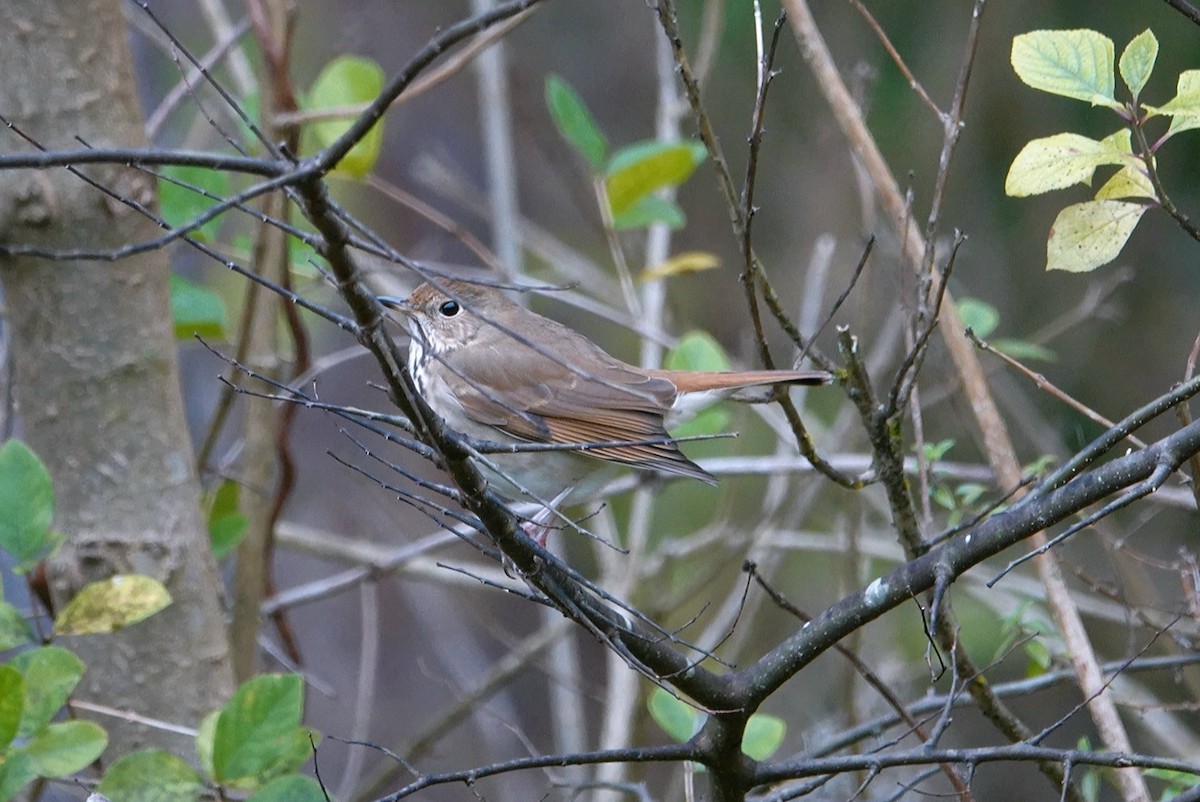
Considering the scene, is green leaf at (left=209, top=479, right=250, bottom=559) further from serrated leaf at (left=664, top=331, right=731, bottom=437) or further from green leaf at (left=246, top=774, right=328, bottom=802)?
serrated leaf at (left=664, top=331, right=731, bottom=437)

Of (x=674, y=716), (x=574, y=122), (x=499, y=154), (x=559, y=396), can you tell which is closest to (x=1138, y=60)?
(x=674, y=716)

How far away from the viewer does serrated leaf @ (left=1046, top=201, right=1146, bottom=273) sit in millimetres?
1902

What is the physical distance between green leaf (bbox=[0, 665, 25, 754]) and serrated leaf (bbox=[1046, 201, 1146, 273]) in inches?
71.8

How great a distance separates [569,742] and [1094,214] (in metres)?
3.31

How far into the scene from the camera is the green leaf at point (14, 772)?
2.10 metres

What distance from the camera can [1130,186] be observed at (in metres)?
1.92

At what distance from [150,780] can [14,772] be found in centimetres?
31

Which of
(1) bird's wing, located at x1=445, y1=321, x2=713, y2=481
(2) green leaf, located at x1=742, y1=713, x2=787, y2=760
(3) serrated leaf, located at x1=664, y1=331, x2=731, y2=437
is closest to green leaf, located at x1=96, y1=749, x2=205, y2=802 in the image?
(2) green leaf, located at x1=742, y1=713, x2=787, y2=760

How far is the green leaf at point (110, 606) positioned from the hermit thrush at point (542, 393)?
0.90m

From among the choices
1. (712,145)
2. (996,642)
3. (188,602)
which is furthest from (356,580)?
(996,642)

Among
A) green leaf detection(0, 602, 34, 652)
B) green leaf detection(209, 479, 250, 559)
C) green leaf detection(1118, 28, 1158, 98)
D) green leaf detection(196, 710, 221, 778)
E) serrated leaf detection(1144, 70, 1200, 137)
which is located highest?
green leaf detection(209, 479, 250, 559)

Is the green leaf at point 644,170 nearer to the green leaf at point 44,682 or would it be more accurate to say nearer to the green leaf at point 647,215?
the green leaf at point 647,215

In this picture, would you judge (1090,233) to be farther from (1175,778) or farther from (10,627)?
(10,627)

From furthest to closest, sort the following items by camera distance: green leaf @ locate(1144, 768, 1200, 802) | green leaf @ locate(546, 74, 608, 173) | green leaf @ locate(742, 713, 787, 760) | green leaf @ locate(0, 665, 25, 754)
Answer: green leaf @ locate(546, 74, 608, 173)
green leaf @ locate(742, 713, 787, 760)
green leaf @ locate(0, 665, 25, 754)
green leaf @ locate(1144, 768, 1200, 802)
